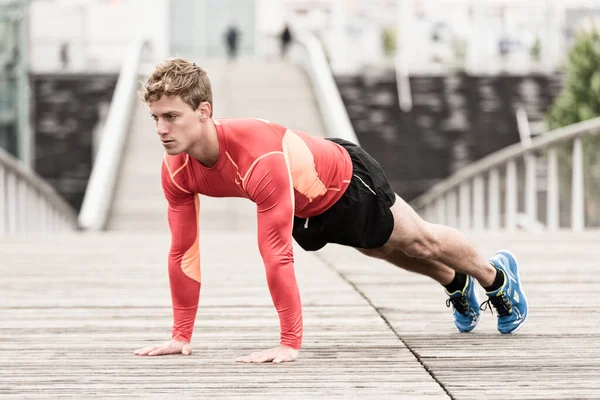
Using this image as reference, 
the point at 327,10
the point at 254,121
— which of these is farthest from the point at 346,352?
the point at 327,10

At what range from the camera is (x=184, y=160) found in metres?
4.05

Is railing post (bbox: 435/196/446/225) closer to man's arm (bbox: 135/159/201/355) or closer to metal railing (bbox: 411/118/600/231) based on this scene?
metal railing (bbox: 411/118/600/231)

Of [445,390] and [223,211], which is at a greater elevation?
[445,390]

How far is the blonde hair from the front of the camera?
12.3 feet

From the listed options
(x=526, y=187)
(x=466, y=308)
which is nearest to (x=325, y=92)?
(x=526, y=187)

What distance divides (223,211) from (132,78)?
19.5ft

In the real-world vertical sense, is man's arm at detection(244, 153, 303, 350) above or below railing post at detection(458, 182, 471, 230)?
above

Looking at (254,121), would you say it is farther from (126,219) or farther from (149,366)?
(126,219)

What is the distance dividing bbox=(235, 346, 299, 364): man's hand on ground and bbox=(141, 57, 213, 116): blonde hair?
37.6 inches

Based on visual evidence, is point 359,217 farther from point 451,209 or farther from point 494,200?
point 451,209

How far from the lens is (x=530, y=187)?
11.4 metres

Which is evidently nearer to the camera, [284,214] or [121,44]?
[284,214]

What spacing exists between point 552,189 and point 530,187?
485mm

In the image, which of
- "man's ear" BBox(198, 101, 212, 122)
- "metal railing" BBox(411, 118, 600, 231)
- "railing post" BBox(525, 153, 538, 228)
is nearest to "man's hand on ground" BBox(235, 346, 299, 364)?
"man's ear" BBox(198, 101, 212, 122)
